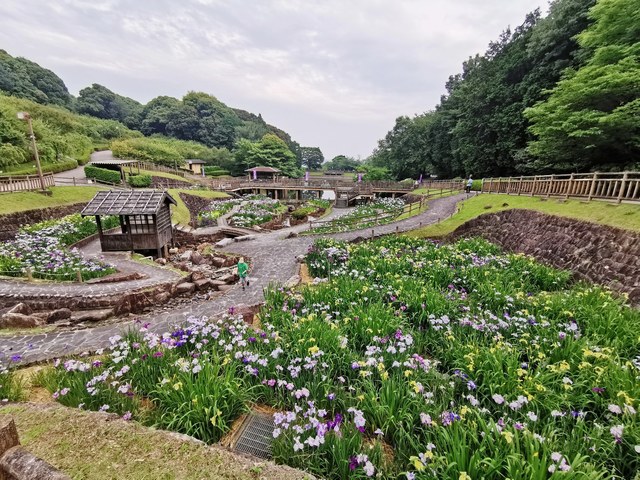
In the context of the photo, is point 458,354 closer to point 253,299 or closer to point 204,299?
point 253,299

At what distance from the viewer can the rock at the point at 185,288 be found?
10156mm

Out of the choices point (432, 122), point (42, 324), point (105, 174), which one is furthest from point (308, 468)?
point (432, 122)

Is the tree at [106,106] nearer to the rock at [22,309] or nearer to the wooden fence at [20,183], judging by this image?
the wooden fence at [20,183]

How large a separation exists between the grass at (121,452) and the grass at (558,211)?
11.6 metres

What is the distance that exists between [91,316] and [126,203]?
27.5 feet

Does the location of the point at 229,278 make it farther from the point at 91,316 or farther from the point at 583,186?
the point at 583,186

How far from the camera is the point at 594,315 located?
5.57 meters

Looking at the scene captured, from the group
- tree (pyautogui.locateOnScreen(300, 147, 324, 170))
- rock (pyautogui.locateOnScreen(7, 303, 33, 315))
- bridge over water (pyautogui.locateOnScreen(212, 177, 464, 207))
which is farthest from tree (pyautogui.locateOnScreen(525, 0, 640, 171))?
tree (pyautogui.locateOnScreen(300, 147, 324, 170))

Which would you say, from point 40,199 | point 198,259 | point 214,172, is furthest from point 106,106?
point 198,259

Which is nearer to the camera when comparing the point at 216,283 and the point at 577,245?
the point at 577,245

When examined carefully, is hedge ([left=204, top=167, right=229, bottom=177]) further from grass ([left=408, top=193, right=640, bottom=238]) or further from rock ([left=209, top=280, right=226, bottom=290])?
rock ([left=209, top=280, right=226, bottom=290])

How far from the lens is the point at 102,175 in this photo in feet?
107

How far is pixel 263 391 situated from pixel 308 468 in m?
1.41

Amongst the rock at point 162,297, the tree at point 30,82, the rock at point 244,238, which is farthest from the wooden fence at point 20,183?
the tree at point 30,82
